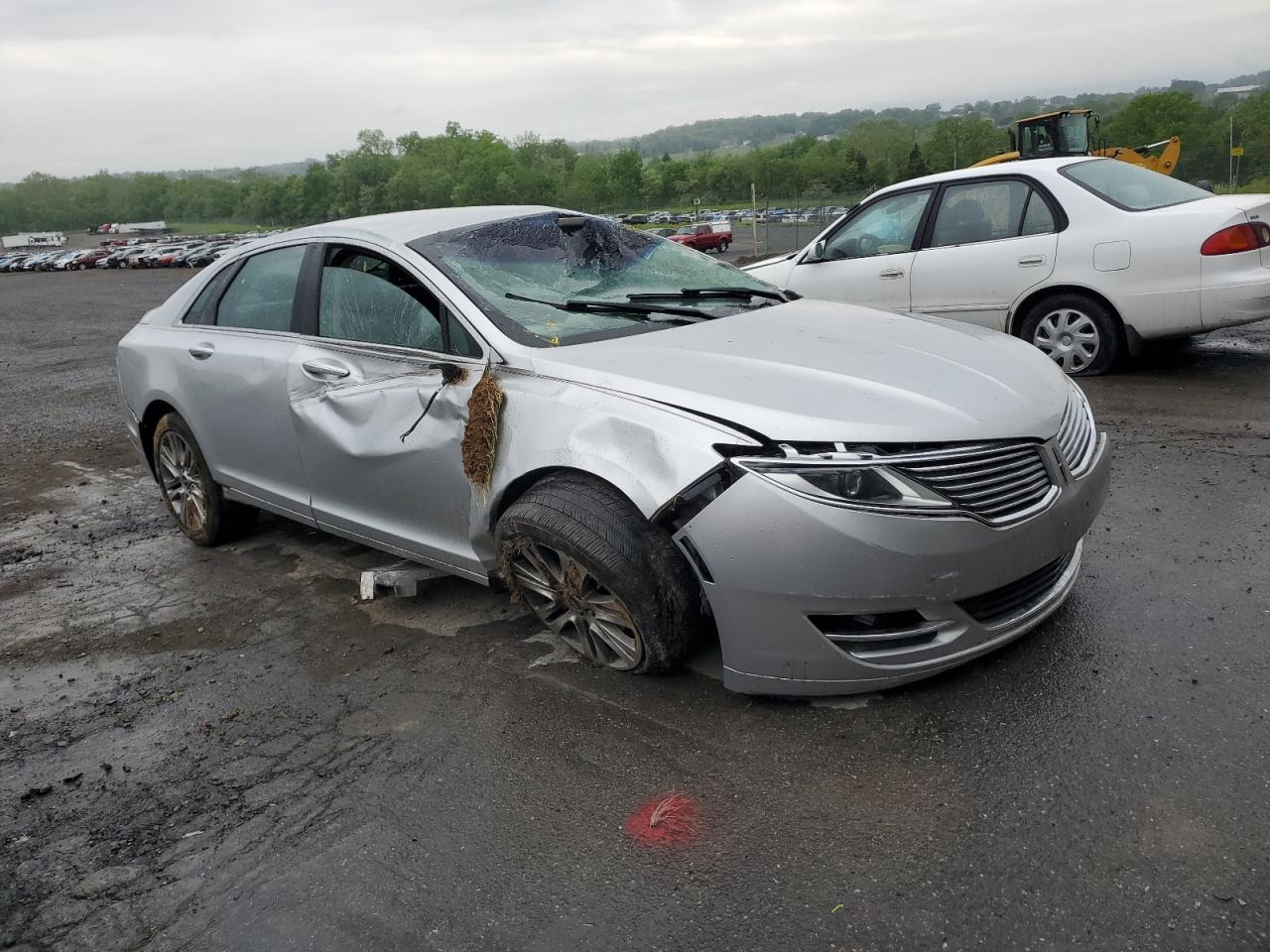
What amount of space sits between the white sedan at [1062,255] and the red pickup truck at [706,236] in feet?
113

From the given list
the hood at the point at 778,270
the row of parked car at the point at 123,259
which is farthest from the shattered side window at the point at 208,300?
the row of parked car at the point at 123,259

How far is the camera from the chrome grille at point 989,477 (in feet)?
9.41

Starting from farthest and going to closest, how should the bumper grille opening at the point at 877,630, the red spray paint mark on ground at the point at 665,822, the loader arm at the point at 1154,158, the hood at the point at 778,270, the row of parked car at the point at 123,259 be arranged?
the row of parked car at the point at 123,259 → the loader arm at the point at 1154,158 → the hood at the point at 778,270 → the bumper grille opening at the point at 877,630 → the red spray paint mark on ground at the point at 665,822

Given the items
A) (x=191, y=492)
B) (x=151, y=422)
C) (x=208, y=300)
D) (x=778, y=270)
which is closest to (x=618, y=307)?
(x=208, y=300)

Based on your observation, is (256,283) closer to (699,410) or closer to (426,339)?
(426,339)

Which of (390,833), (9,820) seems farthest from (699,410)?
(9,820)

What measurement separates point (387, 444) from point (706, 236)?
40.9 meters

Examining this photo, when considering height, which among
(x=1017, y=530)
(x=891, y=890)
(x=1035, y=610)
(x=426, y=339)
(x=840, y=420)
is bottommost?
(x=891, y=890)

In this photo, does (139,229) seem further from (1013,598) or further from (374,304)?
(1013,598)

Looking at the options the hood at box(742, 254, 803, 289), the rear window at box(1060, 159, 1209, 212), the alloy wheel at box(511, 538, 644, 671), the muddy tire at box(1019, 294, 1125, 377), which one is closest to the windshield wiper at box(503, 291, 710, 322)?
the alloy wheel at box(511, 538, 644, 671)

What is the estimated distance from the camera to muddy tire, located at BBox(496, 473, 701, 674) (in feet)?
10.3

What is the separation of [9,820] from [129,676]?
39.0 inches

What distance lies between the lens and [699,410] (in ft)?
10.0

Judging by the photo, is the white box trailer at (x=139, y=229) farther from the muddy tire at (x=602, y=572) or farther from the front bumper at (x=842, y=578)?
the front bumper at (x=842, y=578)
